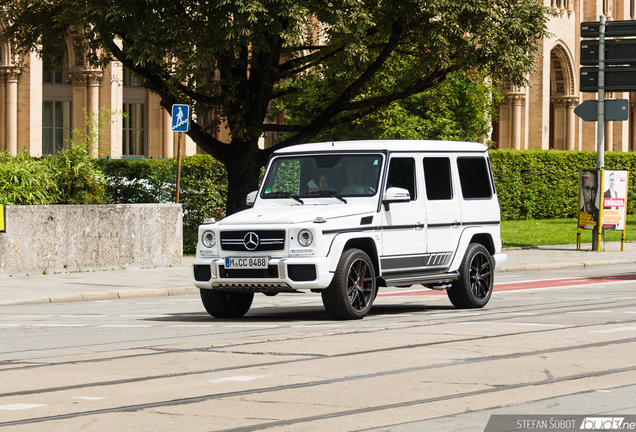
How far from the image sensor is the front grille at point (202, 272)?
39.2 ft

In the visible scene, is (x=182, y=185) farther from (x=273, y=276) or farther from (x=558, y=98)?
(x=558, y=98)

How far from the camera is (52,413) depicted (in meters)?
6.70

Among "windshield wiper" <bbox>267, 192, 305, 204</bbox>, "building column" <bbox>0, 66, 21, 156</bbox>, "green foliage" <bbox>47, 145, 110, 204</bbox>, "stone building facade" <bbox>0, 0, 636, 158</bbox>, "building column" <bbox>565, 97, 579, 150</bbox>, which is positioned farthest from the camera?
"building column" <bbox>565, 97, 579, 150</bbox>

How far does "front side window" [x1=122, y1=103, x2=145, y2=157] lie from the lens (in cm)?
4606

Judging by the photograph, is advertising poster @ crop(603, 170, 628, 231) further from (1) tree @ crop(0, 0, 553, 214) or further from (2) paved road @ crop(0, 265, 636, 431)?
(2) paved road @ crop(0, 265, 636, 431)

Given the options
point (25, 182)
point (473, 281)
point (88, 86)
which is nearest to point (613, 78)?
point (473, 281)

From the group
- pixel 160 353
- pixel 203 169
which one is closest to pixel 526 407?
pixel 160 353

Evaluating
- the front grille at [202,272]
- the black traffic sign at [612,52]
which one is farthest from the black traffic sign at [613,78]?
the front grille at [202,272]

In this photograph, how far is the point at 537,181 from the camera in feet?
133

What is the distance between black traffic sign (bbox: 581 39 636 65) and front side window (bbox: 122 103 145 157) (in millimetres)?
24378

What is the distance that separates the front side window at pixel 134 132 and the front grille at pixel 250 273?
35.0 m

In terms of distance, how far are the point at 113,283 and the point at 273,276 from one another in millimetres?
7030

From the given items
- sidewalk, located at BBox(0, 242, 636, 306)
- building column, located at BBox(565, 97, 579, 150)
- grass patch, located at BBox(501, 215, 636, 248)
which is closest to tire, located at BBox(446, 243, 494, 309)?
sidewalk, located at BBox(0, 242, 636, 306)

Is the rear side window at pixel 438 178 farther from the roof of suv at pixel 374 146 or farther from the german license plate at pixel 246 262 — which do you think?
the german license plate at pixel 246 262
